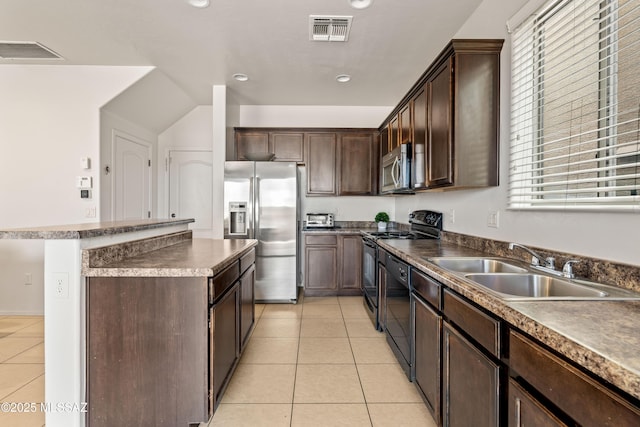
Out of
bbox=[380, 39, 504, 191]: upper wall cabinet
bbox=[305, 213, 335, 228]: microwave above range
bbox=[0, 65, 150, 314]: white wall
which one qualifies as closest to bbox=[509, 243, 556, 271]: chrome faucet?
bbox=[380, 39, 504, 191]: upper wall cabinet

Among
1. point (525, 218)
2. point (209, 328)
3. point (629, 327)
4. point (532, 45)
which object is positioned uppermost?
Result: point (532, 45)

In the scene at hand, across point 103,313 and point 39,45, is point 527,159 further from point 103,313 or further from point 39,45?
point 39,45

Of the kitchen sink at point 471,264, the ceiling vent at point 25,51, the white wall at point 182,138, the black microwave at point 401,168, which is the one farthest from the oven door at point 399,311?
the ceiling vent at point 25,51

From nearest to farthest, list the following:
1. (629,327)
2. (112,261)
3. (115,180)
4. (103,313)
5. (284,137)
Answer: (629,327) → (103,313) → (112,261) → (115,180) → (284,137)

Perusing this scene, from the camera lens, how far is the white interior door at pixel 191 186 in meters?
4.87

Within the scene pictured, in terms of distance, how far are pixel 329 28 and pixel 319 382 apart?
9.18 ft

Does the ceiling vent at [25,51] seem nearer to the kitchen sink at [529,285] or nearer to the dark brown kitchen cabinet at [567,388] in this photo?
the kitchen sink at [529,285]

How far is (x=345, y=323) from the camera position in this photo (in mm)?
3355

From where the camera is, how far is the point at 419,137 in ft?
8.95

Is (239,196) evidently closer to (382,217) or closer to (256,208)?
(256,208)

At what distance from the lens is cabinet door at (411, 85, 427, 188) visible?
2.59 metres

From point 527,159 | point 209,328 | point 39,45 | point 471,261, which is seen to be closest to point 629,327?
point 471,261

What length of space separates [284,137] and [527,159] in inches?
128

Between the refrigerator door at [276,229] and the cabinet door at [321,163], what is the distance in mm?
597
